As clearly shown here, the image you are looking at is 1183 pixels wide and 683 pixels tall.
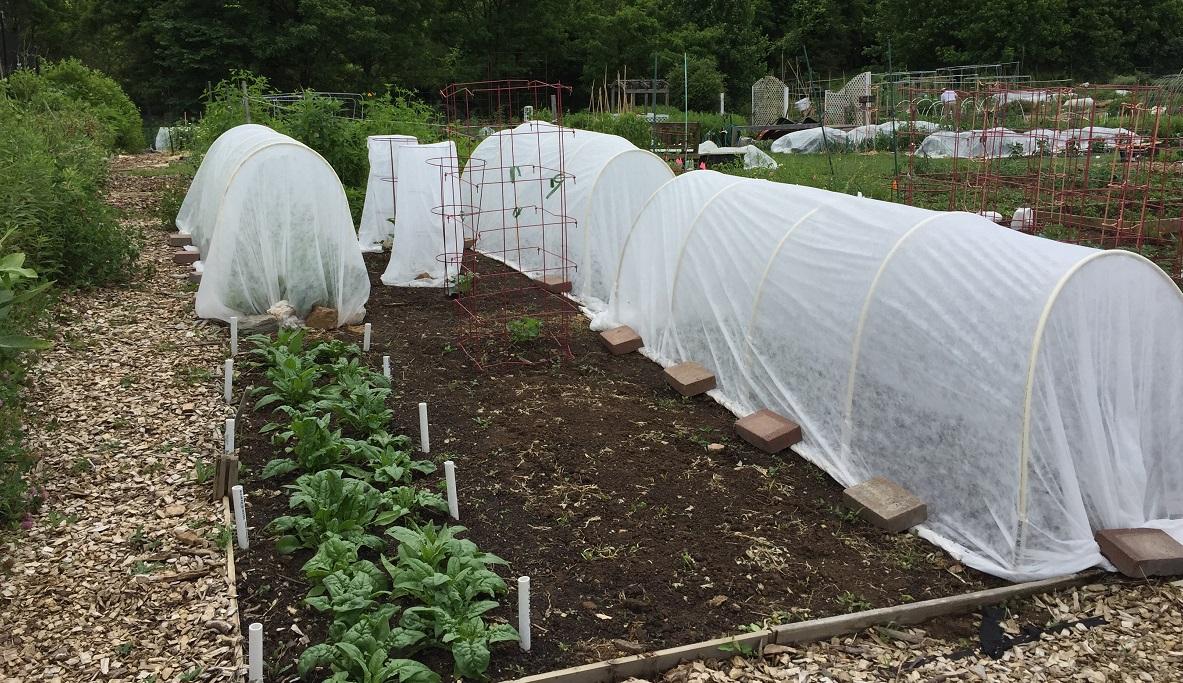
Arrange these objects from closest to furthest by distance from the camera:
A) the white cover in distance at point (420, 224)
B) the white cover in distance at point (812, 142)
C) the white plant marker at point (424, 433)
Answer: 1. the white plant marker at point (424, 433)
2. the white cover in distance at point (420, 224)
3. the white cover in distance at point (812, 142)

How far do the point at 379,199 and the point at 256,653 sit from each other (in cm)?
858

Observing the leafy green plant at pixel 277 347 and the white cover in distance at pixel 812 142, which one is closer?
the leafy green plant at pixel 277 347

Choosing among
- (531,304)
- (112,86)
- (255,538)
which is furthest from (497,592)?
(112,86)

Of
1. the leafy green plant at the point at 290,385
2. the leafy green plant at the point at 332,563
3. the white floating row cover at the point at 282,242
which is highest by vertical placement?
the white floating row cover at the point at 282,242

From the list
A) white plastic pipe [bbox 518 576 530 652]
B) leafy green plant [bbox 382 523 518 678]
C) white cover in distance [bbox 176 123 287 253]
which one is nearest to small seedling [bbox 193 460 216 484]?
leafy green plant [bbox 382 523 518 678]

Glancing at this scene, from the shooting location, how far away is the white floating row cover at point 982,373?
4141mm

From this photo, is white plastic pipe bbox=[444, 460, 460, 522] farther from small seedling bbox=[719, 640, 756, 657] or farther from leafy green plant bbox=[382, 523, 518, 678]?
small seedling bbox=[719, 640, 756, 657]

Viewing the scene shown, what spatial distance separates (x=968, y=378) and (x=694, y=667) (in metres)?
2.12

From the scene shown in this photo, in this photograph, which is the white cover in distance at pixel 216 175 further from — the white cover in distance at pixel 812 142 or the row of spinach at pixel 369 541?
the white cover in distance at pixel 812 142

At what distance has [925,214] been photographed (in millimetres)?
5270

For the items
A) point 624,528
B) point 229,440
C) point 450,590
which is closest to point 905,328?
point 624,528

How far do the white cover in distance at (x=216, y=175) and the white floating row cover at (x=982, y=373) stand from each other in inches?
200

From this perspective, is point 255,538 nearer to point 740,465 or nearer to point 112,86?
point 740,465

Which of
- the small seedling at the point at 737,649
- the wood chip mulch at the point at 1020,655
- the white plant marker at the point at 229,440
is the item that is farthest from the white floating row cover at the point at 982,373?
the white plant marker at the point at 229,440
